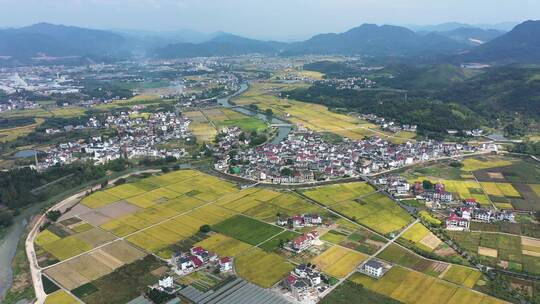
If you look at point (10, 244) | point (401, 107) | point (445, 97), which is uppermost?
point (445, 97)

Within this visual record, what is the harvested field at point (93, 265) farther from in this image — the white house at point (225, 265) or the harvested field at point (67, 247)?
the white house at point (225, 265)

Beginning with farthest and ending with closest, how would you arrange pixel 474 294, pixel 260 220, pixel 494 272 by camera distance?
pixel 260 220 → pixel 494 272 → pixel 474 294

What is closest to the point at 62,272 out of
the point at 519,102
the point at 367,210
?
the point at 367,210

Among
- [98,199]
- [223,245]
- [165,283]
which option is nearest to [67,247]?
[98,199]

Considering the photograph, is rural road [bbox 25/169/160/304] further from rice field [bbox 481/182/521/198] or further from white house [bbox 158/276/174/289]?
rice field [bbox 481/182/521/198]

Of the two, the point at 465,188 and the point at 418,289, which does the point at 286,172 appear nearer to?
the point at 465,188

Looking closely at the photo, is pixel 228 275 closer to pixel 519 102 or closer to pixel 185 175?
pixel 185 175

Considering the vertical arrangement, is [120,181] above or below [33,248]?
above
